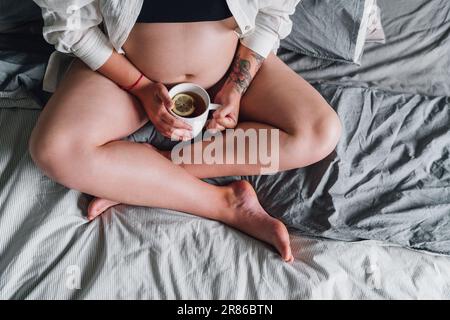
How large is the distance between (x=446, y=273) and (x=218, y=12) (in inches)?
25.3

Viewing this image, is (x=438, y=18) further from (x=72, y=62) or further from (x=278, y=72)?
(x=72, y=62)

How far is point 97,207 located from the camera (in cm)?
89

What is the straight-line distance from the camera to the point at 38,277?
810 mm

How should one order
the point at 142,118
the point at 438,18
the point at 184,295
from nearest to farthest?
1. the point at 184,295
2. the point at 142,118
3. the point at 438,18

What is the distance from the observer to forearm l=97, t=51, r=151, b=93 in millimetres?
877

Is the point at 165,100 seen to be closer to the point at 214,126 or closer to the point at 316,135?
the point at 214,126

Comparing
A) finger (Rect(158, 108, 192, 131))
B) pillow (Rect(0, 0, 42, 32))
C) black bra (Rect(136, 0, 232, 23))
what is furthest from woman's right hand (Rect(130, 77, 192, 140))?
pillow (Rect(0, 0, 42, 32))

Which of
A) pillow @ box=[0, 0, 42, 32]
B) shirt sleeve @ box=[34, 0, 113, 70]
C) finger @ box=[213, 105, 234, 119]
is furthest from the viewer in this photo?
pillow @ box=[0, 0, 42, 32]

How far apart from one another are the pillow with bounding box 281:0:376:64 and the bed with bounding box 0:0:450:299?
0.10 m

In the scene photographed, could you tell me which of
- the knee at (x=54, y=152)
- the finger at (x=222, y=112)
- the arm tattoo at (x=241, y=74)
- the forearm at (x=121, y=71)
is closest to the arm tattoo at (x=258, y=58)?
the arm tattoo at (x=241, y=74)

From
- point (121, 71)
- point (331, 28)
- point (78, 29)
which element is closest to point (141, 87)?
point (121, 71)

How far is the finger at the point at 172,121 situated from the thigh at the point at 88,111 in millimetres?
89

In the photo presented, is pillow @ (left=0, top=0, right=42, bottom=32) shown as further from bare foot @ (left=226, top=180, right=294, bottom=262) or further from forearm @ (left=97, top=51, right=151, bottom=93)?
bare foot @ (left=226, top=180, right=294, bottom=262)
